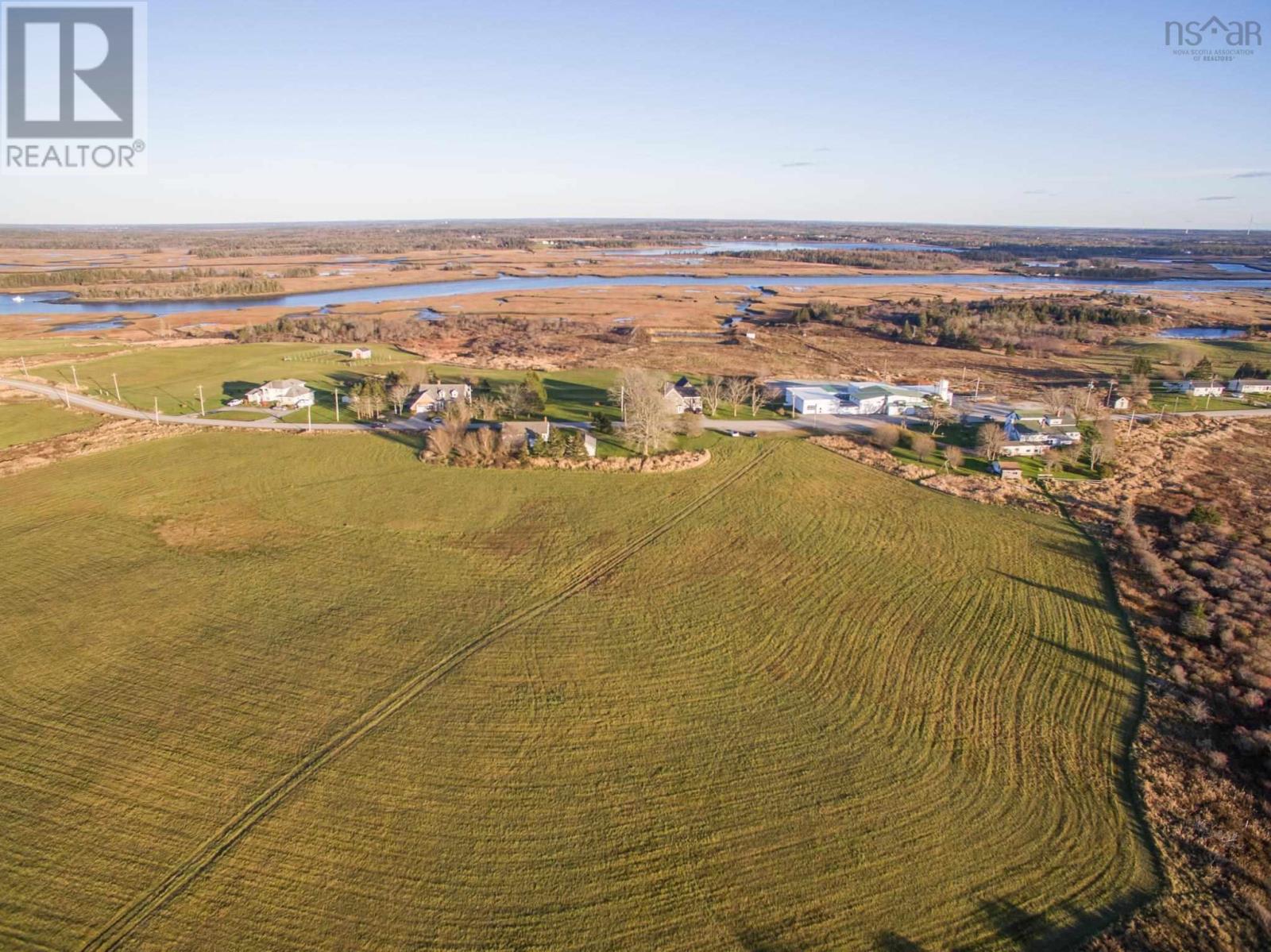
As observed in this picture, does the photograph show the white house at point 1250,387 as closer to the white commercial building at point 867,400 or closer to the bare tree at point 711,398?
the white commercial building at point 867,400

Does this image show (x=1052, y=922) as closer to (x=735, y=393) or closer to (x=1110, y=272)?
(x=735, y=393)

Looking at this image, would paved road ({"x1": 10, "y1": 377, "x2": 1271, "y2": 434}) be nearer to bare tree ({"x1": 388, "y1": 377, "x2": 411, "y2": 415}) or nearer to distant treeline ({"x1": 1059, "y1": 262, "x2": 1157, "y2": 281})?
bare tree ({"x1": 388, "y1": 377, "x2": 411, "y2": 415})

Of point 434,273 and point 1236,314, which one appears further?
point 434,273

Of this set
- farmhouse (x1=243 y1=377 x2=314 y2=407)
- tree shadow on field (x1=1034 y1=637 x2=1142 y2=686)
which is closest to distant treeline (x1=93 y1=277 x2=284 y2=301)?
farmhouse (x1=243 y1=377 x2=314 y2=407)

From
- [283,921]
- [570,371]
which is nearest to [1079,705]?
[283,921]

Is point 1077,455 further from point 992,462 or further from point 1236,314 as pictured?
point 1236,314

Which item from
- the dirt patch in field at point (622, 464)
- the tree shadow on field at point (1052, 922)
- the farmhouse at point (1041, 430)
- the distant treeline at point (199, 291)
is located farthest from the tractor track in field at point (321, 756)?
the distant treeline at point (199, 291)
